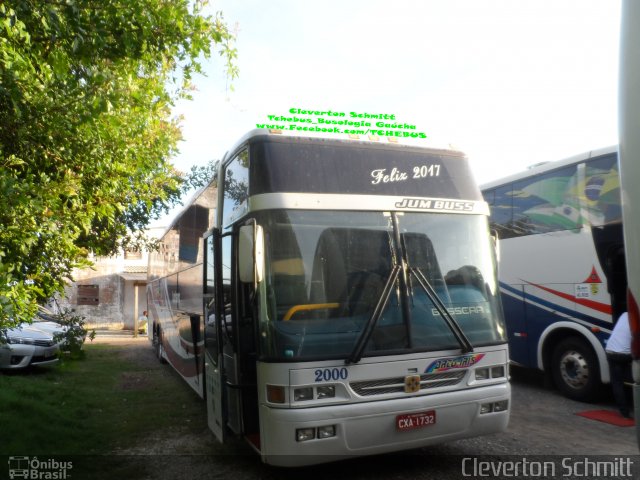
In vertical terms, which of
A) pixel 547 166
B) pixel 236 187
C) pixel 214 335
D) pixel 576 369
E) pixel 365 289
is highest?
pixel 547 166

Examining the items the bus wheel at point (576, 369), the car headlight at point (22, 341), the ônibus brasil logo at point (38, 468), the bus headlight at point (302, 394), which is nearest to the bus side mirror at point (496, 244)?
the bus headlight at point (302, 394)

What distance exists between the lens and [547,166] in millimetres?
9117

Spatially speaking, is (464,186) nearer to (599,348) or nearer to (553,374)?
(599,348)

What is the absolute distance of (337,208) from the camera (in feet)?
16.1

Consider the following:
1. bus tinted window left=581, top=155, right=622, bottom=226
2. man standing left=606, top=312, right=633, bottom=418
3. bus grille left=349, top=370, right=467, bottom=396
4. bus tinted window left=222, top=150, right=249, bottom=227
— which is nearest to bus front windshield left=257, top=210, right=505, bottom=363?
bus grille left=349, top=370, right=467, bottom=396

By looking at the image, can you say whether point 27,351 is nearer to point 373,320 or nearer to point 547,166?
point 373,320

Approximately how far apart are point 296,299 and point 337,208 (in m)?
0.92

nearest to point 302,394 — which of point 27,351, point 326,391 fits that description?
point 326,391

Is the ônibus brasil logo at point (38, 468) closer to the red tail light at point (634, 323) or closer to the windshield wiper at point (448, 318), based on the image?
the windshield wiper at point (448, 318)

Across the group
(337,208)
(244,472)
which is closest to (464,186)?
(337,208)

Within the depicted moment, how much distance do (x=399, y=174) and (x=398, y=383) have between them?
200 cm

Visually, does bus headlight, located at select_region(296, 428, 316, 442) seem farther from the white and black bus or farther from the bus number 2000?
the bus number 2000

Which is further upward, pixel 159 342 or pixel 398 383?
pixel 398 383

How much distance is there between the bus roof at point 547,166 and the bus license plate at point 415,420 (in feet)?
17.9
